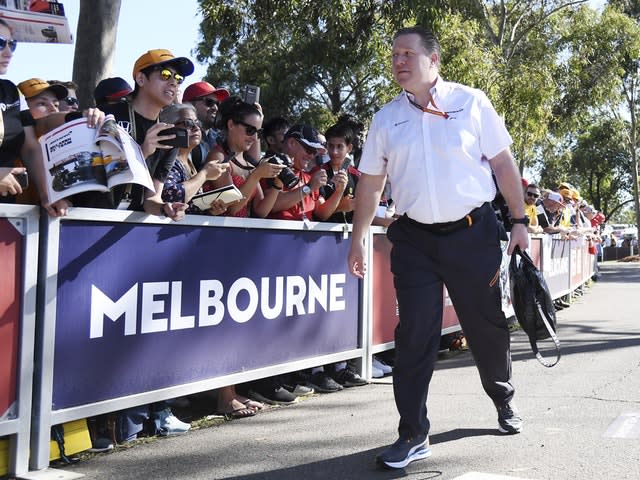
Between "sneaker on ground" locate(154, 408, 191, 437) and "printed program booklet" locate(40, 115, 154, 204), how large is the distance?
1.50 metres

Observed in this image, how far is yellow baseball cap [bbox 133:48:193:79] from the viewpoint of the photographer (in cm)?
500

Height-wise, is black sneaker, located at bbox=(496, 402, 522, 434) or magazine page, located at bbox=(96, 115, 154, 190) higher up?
magazine page, located at bbox=(96, 115, 154, 190)

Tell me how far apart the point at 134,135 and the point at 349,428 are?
222 cm

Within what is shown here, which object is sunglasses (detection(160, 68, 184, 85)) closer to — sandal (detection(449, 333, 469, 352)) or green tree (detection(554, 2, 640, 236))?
sandal (detection(449, 333, 469, 352))

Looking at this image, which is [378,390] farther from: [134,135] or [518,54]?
[518,54]

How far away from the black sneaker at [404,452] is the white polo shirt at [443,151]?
1.14 meters

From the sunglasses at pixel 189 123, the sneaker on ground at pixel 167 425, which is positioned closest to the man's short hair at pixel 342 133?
the sunglasses at pixel 189 123

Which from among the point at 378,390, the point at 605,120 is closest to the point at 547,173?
Result: the point at 605,120

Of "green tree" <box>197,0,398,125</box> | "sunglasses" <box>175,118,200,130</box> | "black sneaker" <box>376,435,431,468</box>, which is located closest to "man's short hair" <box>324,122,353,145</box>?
"sunglasses" <box>175,118,200,130</box>

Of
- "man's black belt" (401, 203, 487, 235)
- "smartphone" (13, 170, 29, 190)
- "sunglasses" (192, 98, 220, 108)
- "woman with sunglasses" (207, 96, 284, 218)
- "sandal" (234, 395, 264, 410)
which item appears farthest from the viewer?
→ "sunglasses" (192, 98, 220, 108)

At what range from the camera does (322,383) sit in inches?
246

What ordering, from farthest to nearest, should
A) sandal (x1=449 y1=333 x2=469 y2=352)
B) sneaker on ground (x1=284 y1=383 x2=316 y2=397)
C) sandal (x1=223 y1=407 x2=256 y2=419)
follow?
sandal (x1=449 y1=333 x2=469 y2=352), sneaker on ground (x1=284 y1=383 x2=316 y2=397), sandal (x1=223 y1=407 x2=256 y2=419)

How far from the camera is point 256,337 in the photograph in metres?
5.35

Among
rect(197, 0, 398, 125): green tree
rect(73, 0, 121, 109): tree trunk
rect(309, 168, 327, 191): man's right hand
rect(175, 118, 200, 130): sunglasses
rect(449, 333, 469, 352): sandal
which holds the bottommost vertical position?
rect(449, 333, 469, 352): sandal
